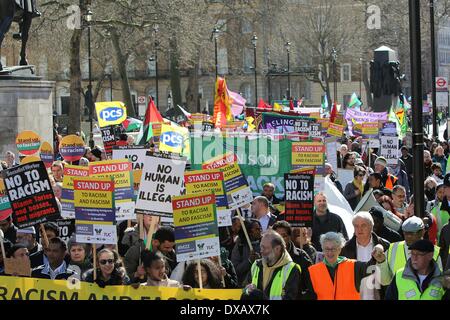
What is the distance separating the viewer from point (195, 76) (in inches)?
2530

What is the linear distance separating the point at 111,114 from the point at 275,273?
48.7ft

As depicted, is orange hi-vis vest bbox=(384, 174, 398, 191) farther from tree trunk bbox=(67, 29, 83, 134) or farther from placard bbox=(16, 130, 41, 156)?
tree trunk bbox=(67, 29, 83, 134)

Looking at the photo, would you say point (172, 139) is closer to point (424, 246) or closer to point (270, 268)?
point (270, 268)

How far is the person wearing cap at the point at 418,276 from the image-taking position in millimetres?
7871

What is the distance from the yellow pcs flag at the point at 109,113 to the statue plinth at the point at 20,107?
7.30 feet

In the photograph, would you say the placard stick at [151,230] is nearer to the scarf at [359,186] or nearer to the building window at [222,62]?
the scarf at [359,186]

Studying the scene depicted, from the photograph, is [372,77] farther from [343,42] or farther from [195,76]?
[343,42]

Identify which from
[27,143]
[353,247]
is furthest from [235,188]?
[27,143]

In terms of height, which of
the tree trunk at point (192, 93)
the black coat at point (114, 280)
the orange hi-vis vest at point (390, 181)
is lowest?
the black coat at point (114, 280)

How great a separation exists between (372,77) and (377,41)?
37713 millimetres

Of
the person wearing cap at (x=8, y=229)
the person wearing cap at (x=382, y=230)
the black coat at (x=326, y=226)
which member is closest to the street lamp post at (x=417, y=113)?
the person wearing cap at (x=382, y=230)

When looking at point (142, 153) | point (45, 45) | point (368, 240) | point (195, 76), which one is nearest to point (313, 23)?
point (195, 76)

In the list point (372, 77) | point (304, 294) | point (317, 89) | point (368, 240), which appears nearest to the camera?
point (304, 294)

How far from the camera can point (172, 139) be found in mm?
18312
